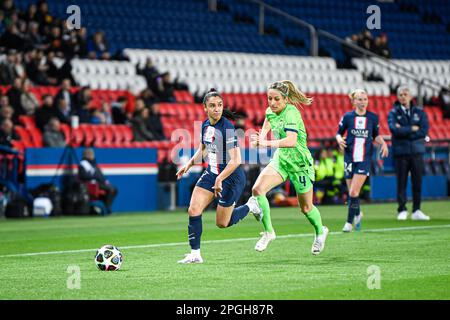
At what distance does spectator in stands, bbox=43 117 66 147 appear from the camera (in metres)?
23.9

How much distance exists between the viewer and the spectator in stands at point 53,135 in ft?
78.5

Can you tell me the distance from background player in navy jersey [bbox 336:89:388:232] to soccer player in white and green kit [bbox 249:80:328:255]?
155 inches

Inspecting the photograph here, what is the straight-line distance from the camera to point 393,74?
117 feet

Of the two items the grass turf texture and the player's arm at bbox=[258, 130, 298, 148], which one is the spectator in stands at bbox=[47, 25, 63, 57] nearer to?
the grass turf texture

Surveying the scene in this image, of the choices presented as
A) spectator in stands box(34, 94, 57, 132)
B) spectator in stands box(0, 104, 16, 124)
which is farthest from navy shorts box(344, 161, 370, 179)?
spectator in stands box(34, 94, 57, 132)

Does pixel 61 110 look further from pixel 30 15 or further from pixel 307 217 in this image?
pixel 307 217

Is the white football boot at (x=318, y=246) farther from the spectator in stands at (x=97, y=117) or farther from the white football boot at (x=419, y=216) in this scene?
the spectator in stands at (x=97, y=117)

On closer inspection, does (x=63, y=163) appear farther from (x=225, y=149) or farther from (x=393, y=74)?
(x=393, y=74)

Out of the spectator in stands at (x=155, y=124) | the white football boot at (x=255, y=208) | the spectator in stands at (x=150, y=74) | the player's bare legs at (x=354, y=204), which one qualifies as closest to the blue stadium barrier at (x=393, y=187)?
the spectator in stands at (x=155, y=124)

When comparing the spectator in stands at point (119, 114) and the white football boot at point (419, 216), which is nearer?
the white football boot at point (419, 216)

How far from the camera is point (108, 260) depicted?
1159 cm

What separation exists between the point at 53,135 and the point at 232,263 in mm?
12495

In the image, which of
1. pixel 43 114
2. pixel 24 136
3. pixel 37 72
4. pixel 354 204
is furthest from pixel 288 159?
pixel 37 72

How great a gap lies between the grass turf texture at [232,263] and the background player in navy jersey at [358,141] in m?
0.88
